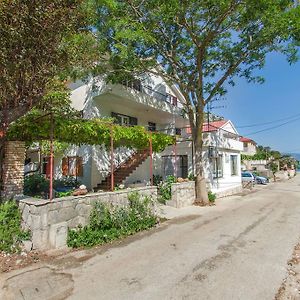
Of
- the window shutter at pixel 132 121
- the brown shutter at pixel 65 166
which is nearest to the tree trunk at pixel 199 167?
the window shutter at pixel 132 121

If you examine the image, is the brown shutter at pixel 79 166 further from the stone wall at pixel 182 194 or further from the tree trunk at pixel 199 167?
the tree trunk at pixel 199 167

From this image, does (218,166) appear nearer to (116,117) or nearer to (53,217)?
(116,117)

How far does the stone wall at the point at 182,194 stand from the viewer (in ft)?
48.2

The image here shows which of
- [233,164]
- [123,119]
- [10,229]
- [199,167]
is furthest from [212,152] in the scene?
[10,229]

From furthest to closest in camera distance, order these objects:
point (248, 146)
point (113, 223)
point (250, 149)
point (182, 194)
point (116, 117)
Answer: point (250, 149) → point (248, 146) → point (116, 117) → point (182, 194) → point (113, 223)

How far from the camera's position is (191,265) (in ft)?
21.1

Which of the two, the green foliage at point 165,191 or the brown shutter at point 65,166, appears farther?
the brown shutter at point 65,166

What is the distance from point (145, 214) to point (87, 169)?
741cm

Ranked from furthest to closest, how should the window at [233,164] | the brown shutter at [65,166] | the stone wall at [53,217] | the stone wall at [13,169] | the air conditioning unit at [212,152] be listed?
the window at [233,164]
the air conditioning unit at [212,152]
the brown shutter at [65,166]
the stone wall at [13,169]
the stone wall at [53,217]

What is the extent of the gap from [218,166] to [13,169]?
15082 mm

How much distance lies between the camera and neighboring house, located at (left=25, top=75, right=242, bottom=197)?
16734mm

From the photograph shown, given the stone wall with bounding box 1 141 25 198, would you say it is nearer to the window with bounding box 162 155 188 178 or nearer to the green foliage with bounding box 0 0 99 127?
the green foliage with bounding box 0 0 99 127

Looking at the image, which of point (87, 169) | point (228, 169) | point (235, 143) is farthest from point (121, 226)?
point (235, 143)

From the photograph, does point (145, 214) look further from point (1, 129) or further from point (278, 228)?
point (1, 129)
